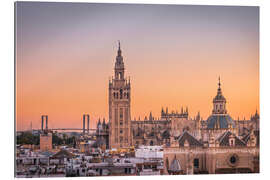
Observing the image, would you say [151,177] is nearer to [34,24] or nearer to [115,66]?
[115,66]

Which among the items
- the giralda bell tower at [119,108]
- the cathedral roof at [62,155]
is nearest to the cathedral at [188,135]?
the giralda bell tower at [119,108]

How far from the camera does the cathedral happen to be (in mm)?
11812

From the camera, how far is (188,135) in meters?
12.0

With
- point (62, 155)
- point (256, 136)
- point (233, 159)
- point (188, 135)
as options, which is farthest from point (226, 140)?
point (62, 155)

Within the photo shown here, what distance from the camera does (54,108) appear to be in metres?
11.4

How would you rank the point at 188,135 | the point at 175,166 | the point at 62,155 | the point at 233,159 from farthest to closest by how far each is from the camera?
the point at 188,135, the point at 233,159, the point at 175,166, the point at 62,155

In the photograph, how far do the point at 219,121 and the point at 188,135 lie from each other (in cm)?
81

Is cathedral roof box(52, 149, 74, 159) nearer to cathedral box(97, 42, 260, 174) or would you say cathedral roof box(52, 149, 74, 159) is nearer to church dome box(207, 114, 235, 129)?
cathedral box(97, 42, 260, 174)

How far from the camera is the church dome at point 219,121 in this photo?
12.0 meters

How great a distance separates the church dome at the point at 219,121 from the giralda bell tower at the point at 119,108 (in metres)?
1.90

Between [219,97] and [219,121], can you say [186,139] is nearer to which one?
[219,121]

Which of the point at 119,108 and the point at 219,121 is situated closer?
the point at 119,108

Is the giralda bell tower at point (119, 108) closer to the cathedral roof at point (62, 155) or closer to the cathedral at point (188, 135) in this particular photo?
the cathedral at point (188, 135)

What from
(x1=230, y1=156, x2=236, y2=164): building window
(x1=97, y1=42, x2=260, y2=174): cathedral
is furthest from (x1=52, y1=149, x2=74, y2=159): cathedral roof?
(x1=230, y1=156, x2=236, y2=164): building window
